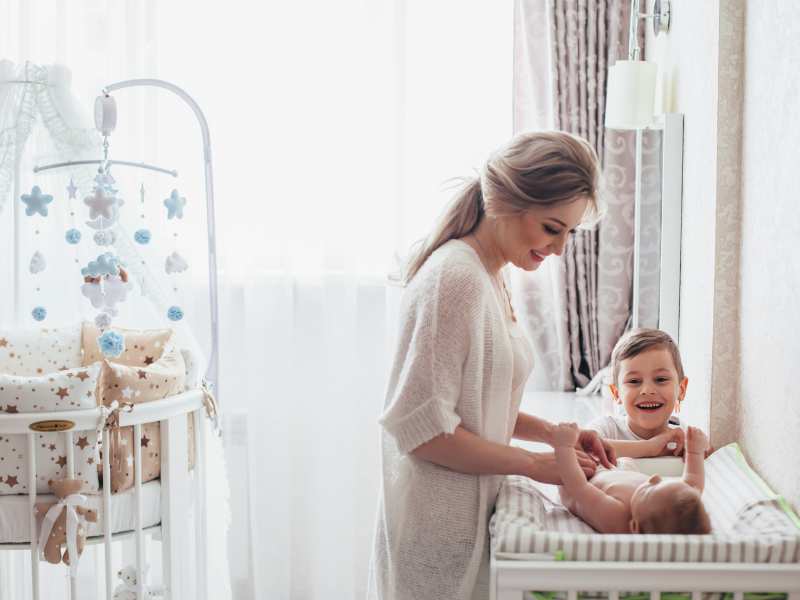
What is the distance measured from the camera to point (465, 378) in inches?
59.6

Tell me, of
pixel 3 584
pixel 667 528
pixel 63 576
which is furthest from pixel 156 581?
pixel 667 528

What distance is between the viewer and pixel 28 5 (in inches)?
125

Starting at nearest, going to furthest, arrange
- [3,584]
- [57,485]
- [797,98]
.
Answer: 1. [797,98]
2. [57,485]
3. [3,584]

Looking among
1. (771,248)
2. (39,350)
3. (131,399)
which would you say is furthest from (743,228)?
(39,350)

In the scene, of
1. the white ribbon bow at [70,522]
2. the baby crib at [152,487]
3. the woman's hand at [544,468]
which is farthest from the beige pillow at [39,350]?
the woman's hand at [544,468]

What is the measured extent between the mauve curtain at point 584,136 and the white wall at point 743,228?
91 cm

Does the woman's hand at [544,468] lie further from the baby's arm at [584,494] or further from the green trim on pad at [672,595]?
the green trim on pad at [672,595]

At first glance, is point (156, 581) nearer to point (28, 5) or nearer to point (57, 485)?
point (57, 485)

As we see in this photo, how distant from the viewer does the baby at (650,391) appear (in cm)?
185

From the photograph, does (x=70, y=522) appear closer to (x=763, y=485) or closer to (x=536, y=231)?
(x=536, y=231)

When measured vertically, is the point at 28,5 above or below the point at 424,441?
above

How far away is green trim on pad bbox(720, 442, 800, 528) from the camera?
142cm

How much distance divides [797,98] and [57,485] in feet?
5.97

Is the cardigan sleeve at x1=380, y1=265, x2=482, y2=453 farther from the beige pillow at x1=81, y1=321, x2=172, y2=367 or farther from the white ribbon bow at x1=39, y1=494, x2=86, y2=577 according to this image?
the beige pillow at x1=81, y1=321, x2=172, y2=367
